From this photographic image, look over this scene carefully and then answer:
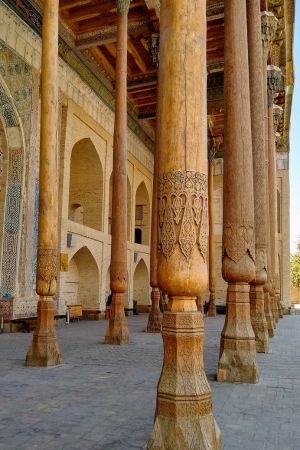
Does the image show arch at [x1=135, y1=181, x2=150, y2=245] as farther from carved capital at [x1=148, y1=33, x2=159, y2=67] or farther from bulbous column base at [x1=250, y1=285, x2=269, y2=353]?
bulbous column base at [x1=250, y1=285, x2=269, y2=353]

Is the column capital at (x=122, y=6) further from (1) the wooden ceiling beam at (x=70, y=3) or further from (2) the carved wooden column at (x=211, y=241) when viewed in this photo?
(2) the carved wooden column at (x=211, y=241)

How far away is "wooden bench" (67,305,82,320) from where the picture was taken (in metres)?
13.9

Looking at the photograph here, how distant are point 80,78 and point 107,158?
2.91 m

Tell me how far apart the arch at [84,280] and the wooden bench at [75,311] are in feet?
2.36

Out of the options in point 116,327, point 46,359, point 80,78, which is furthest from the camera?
point 80,78

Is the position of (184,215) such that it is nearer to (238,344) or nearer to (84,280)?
(238,344)

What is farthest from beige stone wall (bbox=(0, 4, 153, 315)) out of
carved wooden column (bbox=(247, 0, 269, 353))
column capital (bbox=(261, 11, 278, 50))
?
carved wooden column (bbox=(247, 0, 269, 353))

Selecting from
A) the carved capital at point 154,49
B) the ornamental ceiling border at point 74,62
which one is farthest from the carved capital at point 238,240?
the ornamental ceiling border at point 74,62

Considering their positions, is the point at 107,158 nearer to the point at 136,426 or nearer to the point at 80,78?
the point at 80,78

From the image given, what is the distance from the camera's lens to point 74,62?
14.2m

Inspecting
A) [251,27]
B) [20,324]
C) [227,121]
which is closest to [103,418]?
[227,121]

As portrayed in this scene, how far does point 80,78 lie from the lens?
1452cm

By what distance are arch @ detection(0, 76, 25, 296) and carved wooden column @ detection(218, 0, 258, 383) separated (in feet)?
23.0

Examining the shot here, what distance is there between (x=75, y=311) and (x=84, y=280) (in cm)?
159
